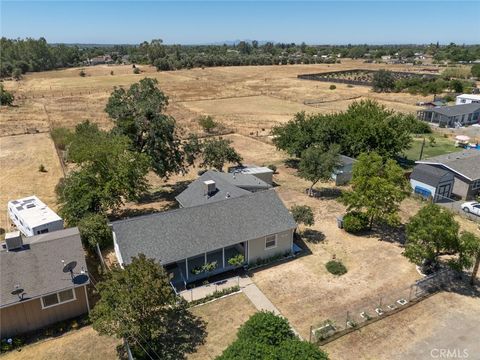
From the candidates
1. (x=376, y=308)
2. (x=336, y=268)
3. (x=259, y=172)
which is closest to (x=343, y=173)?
(x=259, y=172)

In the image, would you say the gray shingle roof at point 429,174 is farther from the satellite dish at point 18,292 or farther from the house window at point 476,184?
the satellite dish at point 18,292

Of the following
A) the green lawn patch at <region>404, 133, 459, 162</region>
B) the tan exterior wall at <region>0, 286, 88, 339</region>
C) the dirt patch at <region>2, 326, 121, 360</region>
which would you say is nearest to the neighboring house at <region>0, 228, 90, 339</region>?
the tan exterior wall at <region>0, 286, 88, 339</region>

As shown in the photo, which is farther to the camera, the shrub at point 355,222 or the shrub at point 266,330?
the shrub at point 355,222

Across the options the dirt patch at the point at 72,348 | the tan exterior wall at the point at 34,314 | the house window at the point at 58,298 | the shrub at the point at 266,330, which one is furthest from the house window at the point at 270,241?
the house window at the point at 58,298

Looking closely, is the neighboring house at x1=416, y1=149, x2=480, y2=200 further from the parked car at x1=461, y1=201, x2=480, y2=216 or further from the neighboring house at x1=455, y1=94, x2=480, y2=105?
the neighboring house at x1=455, y1=94, x2=480, y2=105

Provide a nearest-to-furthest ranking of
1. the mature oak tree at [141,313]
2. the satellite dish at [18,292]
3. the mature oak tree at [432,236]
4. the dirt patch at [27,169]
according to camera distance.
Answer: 1. the mature oak tree at [141,313]
2. the satellite dish at [18,292]
3. the mature oak tree at [432,236]
4. the dirt patch at [27,169]

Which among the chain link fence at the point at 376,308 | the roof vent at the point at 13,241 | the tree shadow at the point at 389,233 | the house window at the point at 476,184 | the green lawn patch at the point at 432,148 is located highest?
the roof vent at the point at 13,241

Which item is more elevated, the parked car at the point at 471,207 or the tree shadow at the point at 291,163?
the parked car at the point at 471,207
